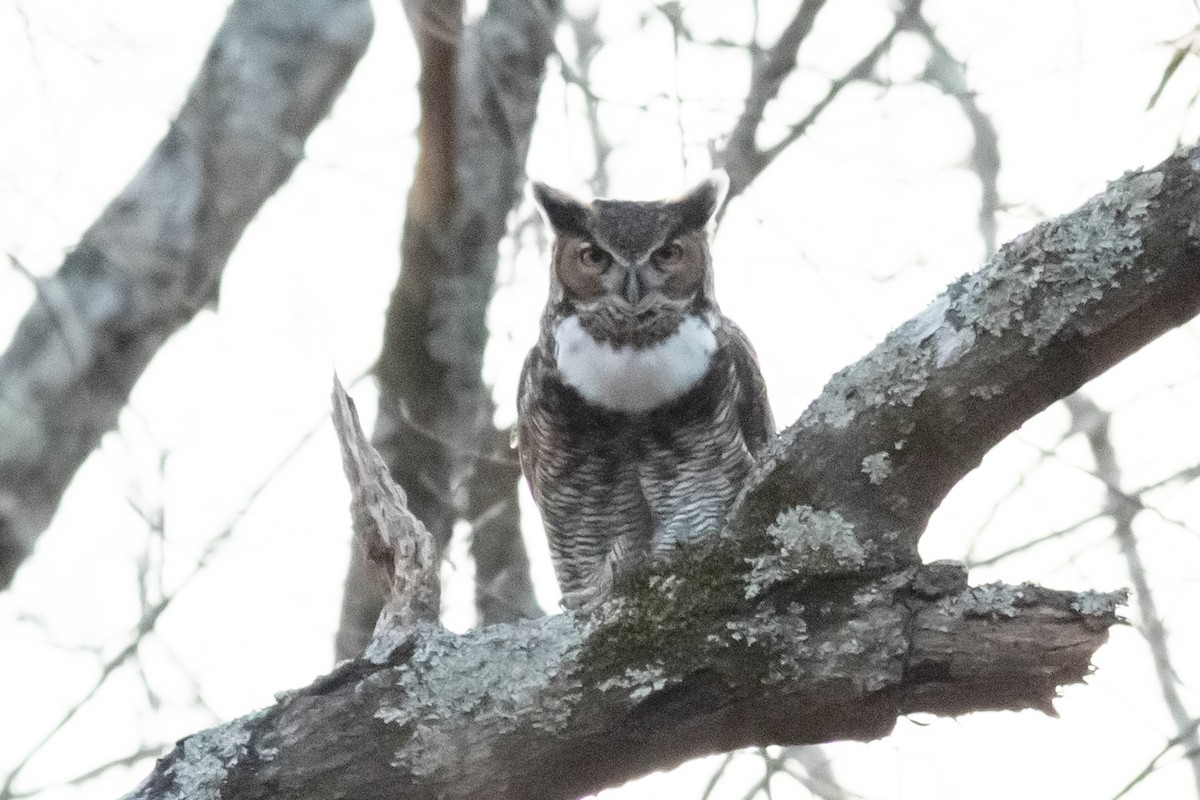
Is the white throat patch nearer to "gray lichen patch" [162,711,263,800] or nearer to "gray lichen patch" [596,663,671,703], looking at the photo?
"gray lichen patch" [596,663,671,703]

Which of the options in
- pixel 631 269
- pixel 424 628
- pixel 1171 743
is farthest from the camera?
pixel 1171 743

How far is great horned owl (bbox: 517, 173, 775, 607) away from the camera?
3.32m

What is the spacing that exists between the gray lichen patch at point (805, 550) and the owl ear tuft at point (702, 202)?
5.15 ft

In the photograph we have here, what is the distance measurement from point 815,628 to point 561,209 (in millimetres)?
1849

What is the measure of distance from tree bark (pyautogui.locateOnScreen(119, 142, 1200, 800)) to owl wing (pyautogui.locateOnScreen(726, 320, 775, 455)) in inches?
44.1

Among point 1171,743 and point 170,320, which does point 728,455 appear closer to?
point 1171,743

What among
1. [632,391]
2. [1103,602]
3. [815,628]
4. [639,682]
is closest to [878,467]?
[815,628]

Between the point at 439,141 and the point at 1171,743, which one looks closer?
the point at 1171,743

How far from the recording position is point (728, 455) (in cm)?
334

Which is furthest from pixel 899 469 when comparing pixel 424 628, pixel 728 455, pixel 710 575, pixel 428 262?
pixel 428 262

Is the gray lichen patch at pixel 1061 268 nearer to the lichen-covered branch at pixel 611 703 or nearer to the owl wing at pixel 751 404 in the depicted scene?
the lichen-covered branch at pixel 611 703

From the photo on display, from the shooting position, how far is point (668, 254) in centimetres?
362

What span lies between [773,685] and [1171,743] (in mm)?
2091

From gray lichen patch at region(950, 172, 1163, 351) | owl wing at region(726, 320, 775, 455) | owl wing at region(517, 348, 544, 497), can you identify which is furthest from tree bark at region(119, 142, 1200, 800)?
owl wing at region(517, 348, 544, 497)
